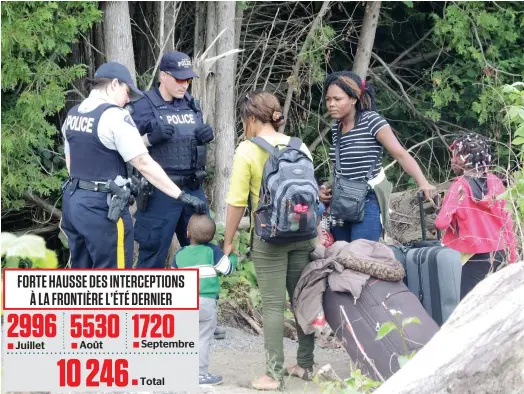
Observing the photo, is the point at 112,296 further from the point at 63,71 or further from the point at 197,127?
the point at 63,71

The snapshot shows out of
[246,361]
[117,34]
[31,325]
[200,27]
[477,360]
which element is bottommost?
[246,361]

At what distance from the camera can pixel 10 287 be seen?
4.74m

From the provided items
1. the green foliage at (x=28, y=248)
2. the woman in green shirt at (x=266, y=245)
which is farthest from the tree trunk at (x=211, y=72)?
the green foliage at (x=28, y=248)

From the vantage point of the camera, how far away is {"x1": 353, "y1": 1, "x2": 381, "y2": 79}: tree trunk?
994cm

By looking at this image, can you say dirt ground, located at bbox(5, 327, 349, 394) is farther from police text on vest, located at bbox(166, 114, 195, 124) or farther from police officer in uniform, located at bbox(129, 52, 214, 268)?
police text on vest, located at bbox(166, 114, 195, 124)

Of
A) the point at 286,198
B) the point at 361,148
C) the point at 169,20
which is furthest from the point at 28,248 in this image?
the point at 169,20

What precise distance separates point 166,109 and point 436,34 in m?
4.57

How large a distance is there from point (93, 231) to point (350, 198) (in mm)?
1608

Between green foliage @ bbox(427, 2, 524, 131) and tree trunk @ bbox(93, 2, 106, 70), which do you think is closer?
tree trunk @ bbox(93, 2, 106, 70)

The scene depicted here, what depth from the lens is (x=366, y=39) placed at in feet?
32.7

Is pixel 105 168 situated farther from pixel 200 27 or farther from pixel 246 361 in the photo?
pixel 200 27

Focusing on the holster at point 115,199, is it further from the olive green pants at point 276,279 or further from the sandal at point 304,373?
the sandal at point 304,373

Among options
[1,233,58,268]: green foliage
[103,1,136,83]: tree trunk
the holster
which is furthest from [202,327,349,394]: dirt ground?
[1,233,58,268]: green foliage

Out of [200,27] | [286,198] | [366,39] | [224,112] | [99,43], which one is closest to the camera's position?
[286,198]
